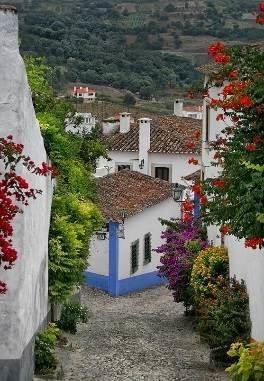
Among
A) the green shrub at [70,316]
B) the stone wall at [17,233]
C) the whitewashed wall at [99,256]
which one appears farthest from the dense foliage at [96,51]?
the stone wall at [17,233]

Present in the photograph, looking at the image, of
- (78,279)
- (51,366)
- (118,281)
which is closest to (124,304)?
(118,281)

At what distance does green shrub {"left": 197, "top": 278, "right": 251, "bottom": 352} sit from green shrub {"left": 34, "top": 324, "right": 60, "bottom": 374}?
123 inches

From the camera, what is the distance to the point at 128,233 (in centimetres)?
2953

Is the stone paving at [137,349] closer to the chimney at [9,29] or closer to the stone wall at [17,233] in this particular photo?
the stone wall at [17,233]

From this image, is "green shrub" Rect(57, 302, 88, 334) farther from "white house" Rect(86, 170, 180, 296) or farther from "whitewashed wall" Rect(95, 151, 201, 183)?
"whitewashed wall" Rect(95, 151, 201, 183)

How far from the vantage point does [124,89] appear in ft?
282

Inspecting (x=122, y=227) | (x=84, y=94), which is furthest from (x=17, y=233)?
(x=84, y=94)

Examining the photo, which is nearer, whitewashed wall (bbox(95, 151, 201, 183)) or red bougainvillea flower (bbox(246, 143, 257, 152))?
red bougainvillea flower (bbox(246, 143, 257, 152))

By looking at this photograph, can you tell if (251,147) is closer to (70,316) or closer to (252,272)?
(252,272)

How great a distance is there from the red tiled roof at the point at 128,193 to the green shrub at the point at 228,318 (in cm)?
1248

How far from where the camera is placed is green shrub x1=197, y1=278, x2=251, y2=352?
14.8m

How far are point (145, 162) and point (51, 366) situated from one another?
2693 cm

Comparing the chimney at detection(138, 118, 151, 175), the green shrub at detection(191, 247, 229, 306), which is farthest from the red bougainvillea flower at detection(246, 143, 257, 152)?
the chimney at detection(138, 118, 151, 175)

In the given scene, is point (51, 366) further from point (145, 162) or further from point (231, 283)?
point (145, 162)
